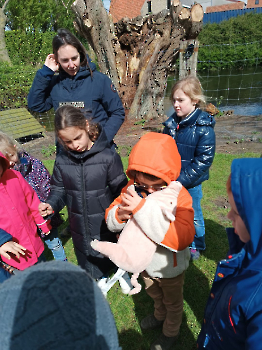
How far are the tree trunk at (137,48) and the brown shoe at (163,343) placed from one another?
255 inches

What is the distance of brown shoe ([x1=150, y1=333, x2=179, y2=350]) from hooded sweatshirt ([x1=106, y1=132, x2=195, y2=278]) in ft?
2.34

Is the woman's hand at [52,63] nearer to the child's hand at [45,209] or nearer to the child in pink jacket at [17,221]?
the child in pink jacket at [17,221]

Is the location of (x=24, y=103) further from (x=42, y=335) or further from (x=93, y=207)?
(x=42, y=335)

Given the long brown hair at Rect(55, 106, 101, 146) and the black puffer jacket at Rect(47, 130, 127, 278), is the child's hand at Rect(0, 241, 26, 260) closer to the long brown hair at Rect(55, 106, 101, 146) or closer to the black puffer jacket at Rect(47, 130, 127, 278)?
the black puffer jacket at Rect(47, 130, 127, 278)

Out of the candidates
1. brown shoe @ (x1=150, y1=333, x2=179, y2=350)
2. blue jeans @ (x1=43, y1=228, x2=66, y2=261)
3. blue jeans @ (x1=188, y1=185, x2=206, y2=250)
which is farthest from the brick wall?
brown shoe @ (x1=150, y1=333, x2=179, y2=350)

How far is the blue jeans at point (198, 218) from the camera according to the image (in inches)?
104

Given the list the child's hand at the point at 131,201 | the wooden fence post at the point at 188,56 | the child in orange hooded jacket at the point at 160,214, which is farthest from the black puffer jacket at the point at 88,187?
the wooden fence post at the point at 188,56

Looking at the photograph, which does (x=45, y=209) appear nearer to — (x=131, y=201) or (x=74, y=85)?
(x=131, y=201)

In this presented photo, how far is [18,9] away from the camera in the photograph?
985 inches

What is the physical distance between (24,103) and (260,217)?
12.3 m

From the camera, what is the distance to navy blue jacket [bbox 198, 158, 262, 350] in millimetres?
913

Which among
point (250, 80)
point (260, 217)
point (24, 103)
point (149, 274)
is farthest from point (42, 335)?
point (250, 80)

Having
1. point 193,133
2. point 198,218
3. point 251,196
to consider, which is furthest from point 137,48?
point 251,196

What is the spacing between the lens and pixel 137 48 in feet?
26.8
